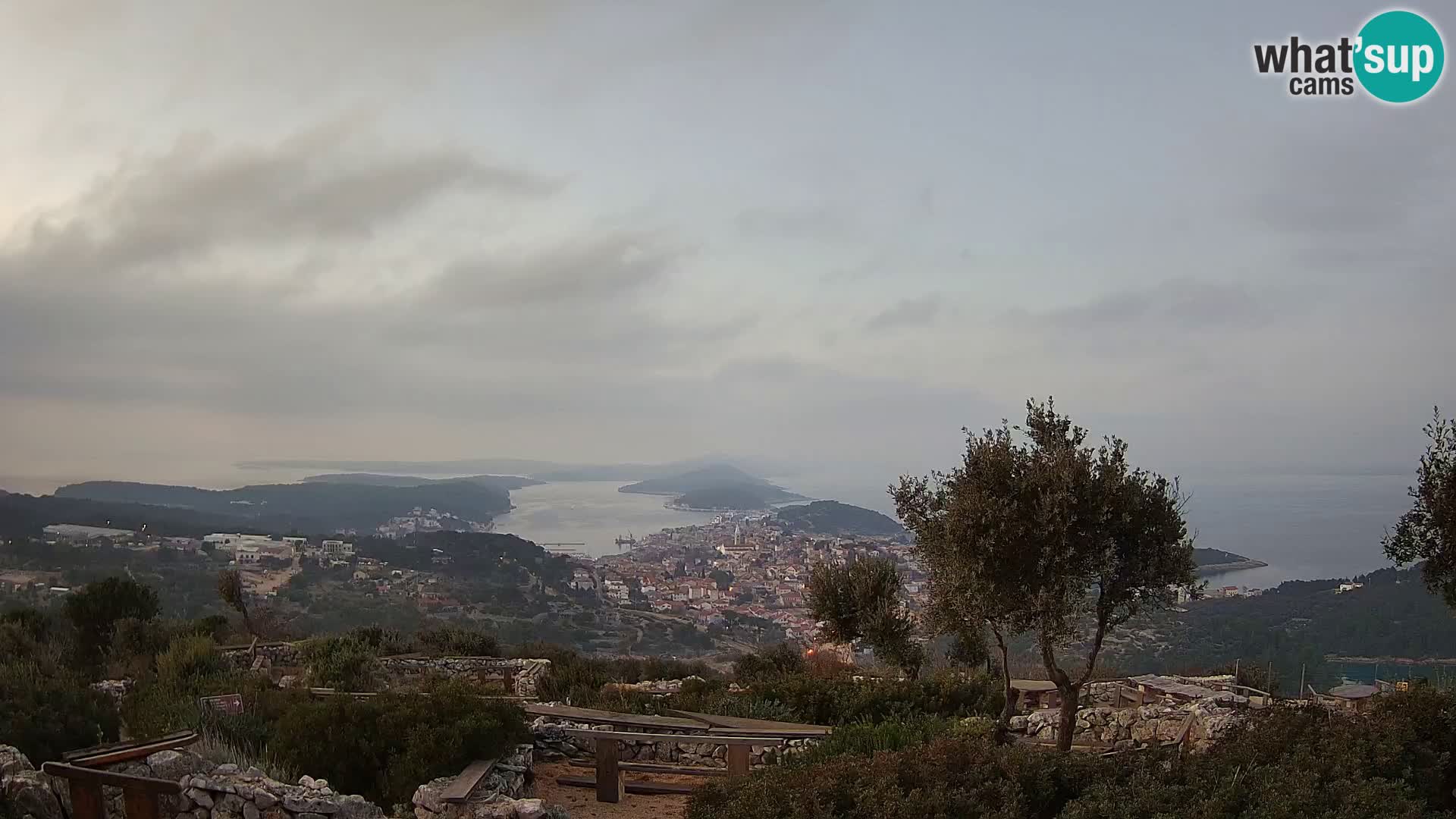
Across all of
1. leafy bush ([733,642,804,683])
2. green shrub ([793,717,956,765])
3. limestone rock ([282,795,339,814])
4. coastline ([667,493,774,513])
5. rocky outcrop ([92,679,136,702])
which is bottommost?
leafy bush ([733,642,804,683])

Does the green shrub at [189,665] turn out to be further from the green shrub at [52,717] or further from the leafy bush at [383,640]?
the leafy bush at [383,640]

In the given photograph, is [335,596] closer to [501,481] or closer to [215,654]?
[215,654]

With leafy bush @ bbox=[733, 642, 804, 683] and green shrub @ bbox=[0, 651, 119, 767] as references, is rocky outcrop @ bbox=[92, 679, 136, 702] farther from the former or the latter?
leafy bush @ bbox=[733, 642, 804, 683]

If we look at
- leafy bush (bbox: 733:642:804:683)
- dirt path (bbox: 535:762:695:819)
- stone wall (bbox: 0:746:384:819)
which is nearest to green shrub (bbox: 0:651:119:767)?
stone wall (bbox: 0:746:384:819)

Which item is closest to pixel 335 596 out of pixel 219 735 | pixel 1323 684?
pixel 219 735

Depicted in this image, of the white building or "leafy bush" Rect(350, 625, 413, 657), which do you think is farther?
the white building

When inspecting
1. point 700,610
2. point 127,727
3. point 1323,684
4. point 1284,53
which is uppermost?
point 1284,53

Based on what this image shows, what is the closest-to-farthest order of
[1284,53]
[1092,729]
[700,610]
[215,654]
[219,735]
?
[219,735] < [1284,53] < [1092,729] < [215,654] < [700,610]
